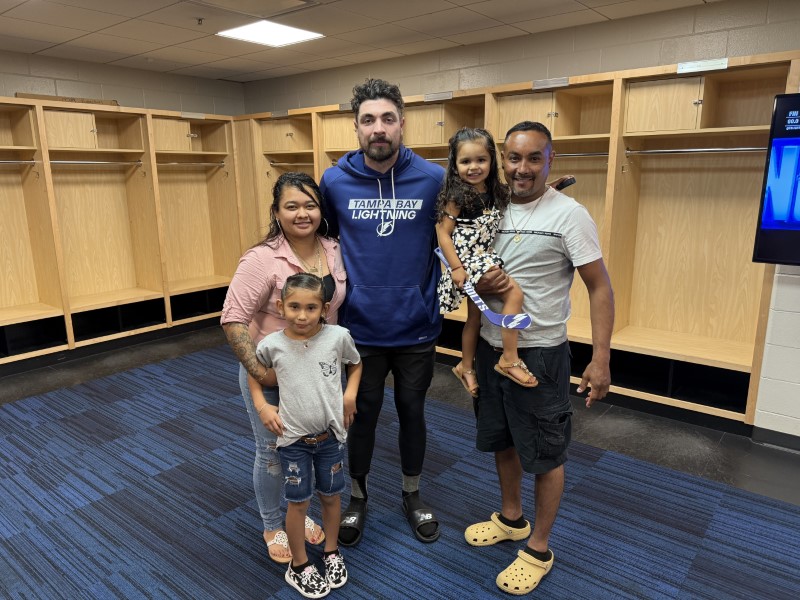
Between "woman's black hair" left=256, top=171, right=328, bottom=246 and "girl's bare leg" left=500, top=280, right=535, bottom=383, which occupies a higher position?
"woman's black hair" left=256, top=171, right=328, bottom=246

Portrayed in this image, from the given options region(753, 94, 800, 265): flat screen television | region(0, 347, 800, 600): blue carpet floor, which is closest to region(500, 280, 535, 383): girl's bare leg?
region(0, 347, 800, 600): blue carpet floor

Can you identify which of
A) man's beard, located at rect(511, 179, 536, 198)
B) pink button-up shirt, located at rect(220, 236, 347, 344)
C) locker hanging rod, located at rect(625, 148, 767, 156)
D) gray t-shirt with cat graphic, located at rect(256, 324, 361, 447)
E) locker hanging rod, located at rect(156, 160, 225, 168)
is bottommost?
gray t-shirt with cat graphic, located at rect(256, 324, 361, 447)

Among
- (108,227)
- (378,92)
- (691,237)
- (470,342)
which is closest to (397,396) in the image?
(470,342)

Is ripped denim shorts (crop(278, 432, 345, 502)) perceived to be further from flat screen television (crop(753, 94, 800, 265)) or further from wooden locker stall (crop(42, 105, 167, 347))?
wooden locker stall (crop(42, 105, 167, 347))

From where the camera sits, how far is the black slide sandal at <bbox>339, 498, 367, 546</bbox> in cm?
212

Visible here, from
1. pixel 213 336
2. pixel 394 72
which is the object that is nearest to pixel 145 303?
pixel 213 336

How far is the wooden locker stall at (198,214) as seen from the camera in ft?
17.4

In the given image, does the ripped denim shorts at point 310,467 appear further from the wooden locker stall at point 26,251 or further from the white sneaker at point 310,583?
the wooden locker stall at point 26,251

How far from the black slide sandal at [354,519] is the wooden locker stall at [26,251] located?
338 cm

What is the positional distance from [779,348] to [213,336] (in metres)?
4.43

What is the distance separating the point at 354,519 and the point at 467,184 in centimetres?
136

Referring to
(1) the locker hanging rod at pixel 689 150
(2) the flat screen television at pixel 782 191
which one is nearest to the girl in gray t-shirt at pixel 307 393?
(2) the flat screen television at pixel 782 191

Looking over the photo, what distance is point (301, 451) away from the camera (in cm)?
174

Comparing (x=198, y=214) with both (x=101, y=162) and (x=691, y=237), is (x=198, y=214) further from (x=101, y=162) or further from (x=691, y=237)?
(x=691, y=237)
